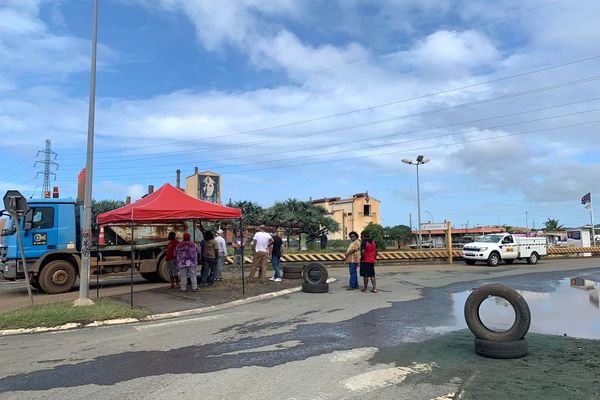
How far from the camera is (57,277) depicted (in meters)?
14.6

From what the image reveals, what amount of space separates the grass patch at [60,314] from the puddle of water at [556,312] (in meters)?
7.09

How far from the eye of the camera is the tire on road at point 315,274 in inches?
577

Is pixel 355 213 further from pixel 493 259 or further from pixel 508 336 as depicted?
pixel 508 336

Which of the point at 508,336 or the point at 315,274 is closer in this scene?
the point at 508,336

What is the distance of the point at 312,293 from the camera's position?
566 inches

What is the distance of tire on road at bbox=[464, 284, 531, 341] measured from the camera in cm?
659

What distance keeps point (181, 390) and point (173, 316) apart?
18.7ft

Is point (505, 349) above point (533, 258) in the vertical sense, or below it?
below

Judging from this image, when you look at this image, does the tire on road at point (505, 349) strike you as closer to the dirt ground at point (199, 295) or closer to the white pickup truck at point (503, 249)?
the dirt ground at point (199, 295)

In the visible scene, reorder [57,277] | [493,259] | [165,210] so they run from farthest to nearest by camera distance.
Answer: [493,259] < [57,277] < [165,210]

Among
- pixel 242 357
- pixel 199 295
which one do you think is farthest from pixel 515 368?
pixel 199 295

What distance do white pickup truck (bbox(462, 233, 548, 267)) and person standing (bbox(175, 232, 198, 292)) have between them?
18.7 metres

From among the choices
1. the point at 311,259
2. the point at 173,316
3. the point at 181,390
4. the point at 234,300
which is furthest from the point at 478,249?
the point at 181,390

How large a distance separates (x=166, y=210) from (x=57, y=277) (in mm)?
4624
